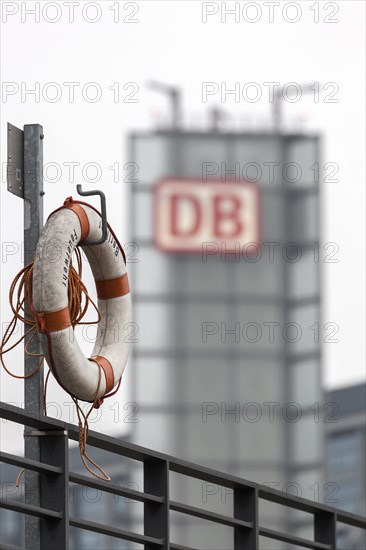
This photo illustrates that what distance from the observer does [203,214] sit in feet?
135

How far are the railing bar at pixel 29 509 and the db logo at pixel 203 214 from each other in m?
35.7

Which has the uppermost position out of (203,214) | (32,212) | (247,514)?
(203,214)

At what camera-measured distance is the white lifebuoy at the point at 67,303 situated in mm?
5012

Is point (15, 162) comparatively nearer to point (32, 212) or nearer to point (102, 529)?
point (32, 212)

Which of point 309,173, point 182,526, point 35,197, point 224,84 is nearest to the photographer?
point 35,197

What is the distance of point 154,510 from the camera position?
5410mm

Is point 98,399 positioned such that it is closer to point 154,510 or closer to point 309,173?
point 154,510

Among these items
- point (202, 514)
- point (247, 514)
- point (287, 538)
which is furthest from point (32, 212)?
point (287, 538)

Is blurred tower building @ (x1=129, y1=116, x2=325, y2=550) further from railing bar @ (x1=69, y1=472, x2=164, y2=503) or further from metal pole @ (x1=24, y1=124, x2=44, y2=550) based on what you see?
metal pole @ (x1=24, y1=124, x2=44, y2=550)

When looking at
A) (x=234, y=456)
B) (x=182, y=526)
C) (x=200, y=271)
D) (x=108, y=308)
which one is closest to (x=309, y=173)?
(x=200, y=271)

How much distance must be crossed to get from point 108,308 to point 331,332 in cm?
4298

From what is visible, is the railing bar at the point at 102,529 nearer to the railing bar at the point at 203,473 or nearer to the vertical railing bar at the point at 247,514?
the railing bar at the point at 203,473

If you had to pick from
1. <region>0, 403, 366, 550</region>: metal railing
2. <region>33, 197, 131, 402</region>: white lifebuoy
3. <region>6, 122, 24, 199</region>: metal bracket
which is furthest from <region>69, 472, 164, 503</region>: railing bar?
<region>6, 122, 24, 199</region>: metal bracket

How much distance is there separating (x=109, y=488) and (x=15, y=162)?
112cm
